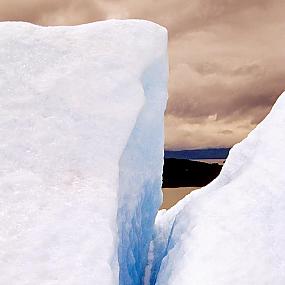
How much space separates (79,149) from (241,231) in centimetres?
110

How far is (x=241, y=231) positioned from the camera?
350 cm

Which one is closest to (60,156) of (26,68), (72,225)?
(72,225)

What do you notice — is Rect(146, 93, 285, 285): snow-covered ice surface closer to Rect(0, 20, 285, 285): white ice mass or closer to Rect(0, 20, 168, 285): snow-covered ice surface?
Rect(0, 20, 285, 285): white ice mass

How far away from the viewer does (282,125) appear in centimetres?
420

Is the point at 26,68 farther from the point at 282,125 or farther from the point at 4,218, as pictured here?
the point at 282,125

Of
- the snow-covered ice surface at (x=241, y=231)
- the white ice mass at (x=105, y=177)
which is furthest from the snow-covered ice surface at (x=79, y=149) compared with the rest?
the snow-covered ice surface at (x=241, y=231)

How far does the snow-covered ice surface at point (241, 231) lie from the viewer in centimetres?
328

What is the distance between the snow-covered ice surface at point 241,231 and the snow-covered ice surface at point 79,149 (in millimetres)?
412

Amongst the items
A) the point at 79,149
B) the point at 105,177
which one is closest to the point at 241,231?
the point at 105,177

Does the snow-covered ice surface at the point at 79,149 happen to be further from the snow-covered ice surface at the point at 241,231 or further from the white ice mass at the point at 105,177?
the snow-covered ice surface at the point at 241,231

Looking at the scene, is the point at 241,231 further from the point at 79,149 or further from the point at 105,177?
the point at 79,149

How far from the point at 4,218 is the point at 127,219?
0.96 m

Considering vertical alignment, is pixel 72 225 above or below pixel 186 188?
above

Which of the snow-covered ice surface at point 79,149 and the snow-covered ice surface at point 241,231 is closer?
the snow-covered ice surface at point 79,149
